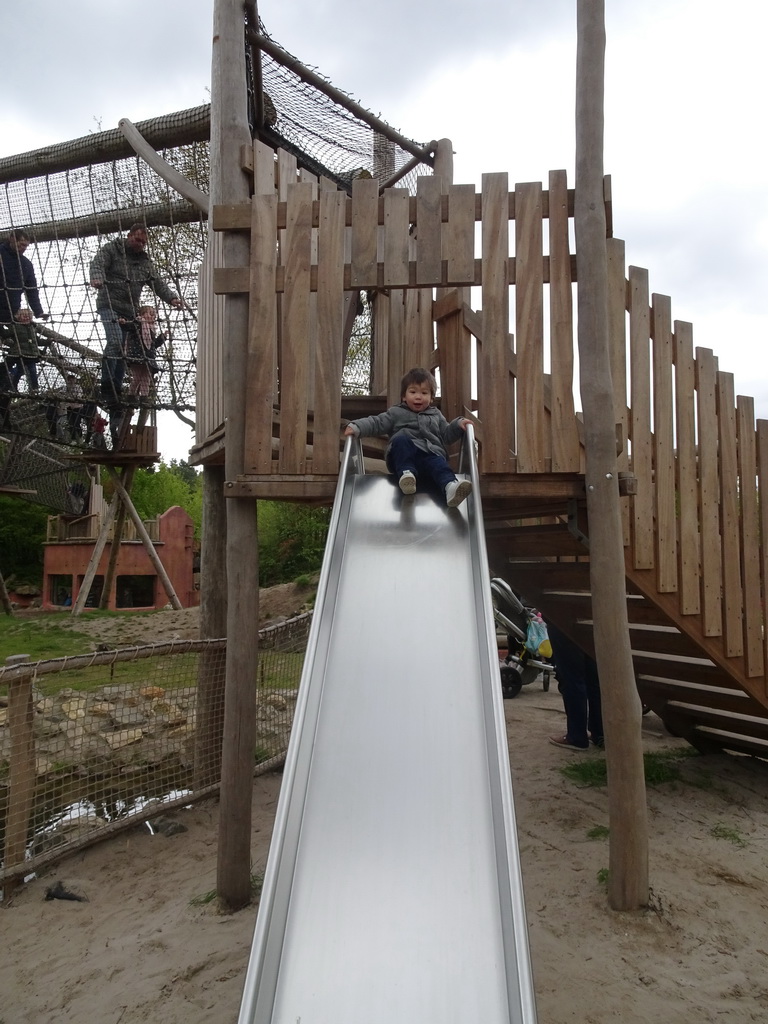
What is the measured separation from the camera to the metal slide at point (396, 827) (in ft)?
5.57

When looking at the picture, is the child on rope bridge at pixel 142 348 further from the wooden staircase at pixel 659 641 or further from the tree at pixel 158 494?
the tree at pixel 158 494

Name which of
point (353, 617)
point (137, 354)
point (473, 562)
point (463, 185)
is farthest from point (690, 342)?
point (137, 354)

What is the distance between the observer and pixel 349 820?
2.11 metres

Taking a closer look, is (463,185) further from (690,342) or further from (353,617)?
(353,617)

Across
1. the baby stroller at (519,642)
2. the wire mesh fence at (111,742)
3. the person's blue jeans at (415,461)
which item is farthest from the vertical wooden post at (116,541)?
the person's blue jeans at (415,461)

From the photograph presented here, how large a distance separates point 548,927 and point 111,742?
347 cm

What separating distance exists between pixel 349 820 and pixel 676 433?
3.23 meters

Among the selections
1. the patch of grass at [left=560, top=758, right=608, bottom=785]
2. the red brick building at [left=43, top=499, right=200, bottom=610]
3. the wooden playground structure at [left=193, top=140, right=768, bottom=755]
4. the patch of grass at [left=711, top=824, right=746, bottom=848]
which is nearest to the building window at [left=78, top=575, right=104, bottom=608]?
the red brick building at [left=43, top=499, right=200, bottom=610]

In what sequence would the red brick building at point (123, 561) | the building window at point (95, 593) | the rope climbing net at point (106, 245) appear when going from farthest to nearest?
the building window at point (95, 593)
the red brick building at point (123, 561)
the rope climbing net at point (106, 245)

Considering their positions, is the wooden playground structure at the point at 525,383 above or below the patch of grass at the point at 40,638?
above

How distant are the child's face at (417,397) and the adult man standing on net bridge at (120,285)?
6.18m

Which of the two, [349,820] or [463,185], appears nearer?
[349,820]

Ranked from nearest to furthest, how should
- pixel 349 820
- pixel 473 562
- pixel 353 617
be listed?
pixel 349 820
pixel 353 617
pixel 473 562

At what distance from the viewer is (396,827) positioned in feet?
6.86
